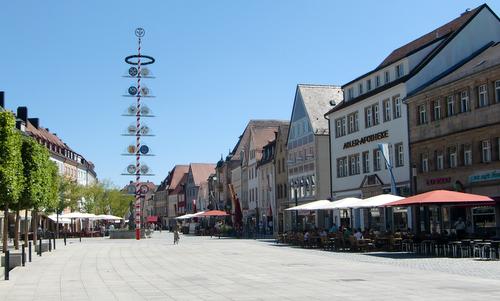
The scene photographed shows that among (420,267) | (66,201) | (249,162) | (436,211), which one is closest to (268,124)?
(249,162)

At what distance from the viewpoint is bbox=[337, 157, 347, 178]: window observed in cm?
5553

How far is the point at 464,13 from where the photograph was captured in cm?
4809

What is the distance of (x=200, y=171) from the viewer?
478ft

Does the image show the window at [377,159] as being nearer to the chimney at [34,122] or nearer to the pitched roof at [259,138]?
the pitched roof at [259,138]

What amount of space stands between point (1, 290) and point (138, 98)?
45.5 m

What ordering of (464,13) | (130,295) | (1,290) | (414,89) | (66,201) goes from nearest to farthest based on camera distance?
(130,295) → (1,290) → (414,89) → (464,13) → (66,201)

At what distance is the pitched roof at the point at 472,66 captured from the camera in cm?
3697

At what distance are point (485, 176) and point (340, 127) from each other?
A: 21577 mm

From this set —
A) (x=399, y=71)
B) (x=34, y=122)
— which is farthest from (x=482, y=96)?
(x=34, y=122)

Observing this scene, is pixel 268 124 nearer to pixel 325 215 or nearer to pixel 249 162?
pixel 249 162

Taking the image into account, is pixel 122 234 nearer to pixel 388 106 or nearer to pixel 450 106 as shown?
pixel 388 106

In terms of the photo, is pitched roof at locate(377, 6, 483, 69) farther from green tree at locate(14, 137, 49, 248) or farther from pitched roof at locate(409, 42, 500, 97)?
green tree at locate(14, 137, 49, 248)

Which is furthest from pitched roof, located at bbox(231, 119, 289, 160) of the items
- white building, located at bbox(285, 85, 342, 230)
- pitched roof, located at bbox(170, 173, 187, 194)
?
pitched roof, located at bbox(170, 173, 187, 194)

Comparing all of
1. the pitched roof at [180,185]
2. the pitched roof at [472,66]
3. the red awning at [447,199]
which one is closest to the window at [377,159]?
the pitched roof at [472,66]
